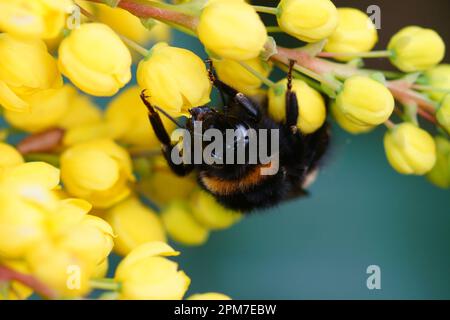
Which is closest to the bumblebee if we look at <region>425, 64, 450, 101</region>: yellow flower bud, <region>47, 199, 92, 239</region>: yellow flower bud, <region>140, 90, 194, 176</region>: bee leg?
A: <region>140, 90, 194, 176</region>: bee leg

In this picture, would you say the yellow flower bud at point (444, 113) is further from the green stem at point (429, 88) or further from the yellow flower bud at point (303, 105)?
the yellow flower bud at point (303, 105)

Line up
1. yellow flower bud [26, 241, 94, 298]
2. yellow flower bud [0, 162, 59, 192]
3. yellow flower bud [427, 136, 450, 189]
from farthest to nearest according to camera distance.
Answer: yellow flower bud [427, 136, 450, 189]
yellow flower bud [0, 162, 59, 192]
yellow flower bud [26, 241, 94, 298]

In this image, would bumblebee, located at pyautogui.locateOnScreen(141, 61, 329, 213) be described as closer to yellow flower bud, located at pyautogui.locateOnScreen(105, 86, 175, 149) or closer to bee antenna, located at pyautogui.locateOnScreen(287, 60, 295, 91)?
bee antenna, located at pyautogui.locateOnScreen(287, 60, 295, 91)

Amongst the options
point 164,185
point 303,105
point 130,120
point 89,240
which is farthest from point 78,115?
point 89,240

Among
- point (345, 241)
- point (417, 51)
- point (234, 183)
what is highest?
point (417, 51)

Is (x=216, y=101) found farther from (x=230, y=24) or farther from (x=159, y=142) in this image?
(x=230, y=24)

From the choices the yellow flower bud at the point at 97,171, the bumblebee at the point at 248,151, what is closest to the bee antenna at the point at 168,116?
the bumblebee at the point at 248,151

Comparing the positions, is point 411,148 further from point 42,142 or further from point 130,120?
point 42,142
